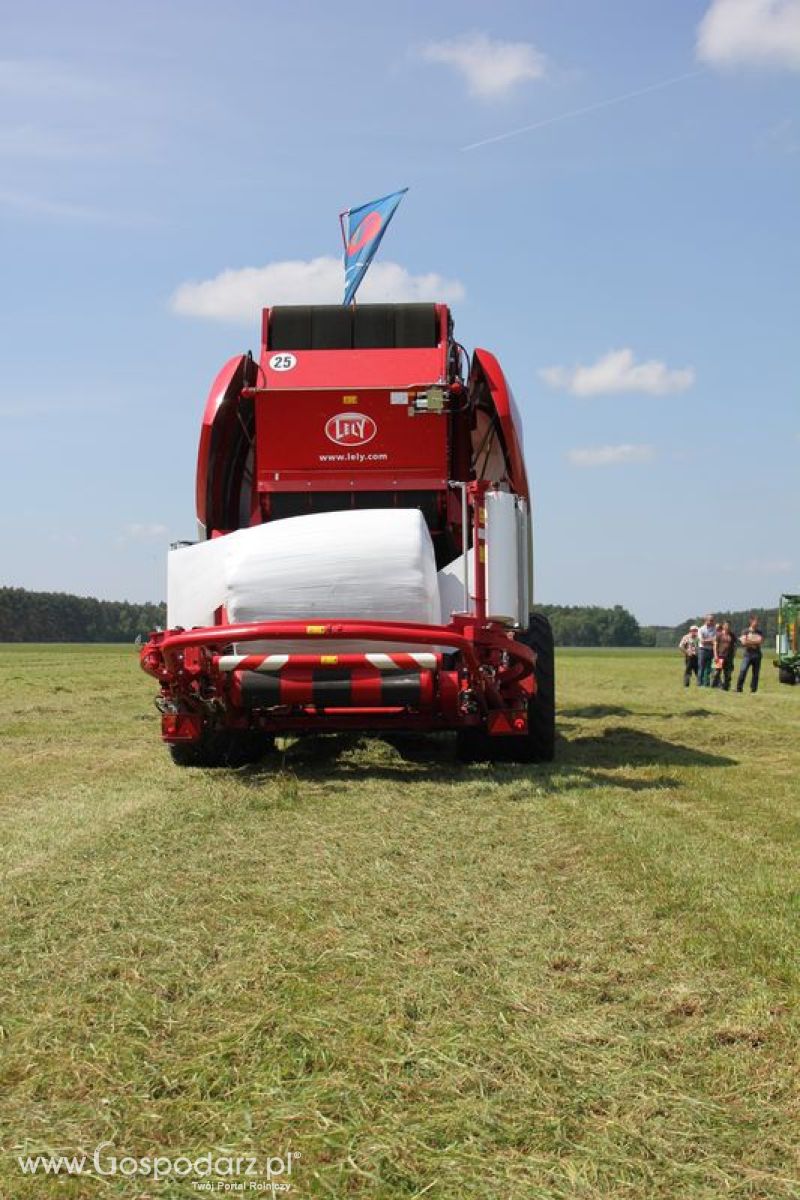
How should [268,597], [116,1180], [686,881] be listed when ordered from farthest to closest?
[268,597] → [686,881] → [116,1180]

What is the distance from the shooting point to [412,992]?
143 inches

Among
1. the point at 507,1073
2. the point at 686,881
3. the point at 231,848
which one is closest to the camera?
the point at 507,1073

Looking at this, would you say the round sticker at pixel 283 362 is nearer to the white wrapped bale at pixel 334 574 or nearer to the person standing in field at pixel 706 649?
the white wrapped bale at pixel 334 574

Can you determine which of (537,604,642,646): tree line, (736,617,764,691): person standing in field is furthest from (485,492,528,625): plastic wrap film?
(537,604,642,646): tree line

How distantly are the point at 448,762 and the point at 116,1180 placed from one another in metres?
7.47

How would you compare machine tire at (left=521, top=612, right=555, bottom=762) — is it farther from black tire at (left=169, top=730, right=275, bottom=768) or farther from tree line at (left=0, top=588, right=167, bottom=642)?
tree line at (left=0, top=588, right=167, bottom=642)

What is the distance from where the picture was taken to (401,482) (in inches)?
380

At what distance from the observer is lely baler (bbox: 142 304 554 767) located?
8.30 m

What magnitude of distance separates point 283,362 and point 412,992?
7217 mm

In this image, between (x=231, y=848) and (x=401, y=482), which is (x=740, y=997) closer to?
(x=231, y=848)

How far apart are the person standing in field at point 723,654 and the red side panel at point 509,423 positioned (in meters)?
15.8

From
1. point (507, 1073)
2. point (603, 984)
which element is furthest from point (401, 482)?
point (507, 1073)

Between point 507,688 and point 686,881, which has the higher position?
point 507,688

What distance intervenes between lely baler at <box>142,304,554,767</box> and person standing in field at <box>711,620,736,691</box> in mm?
14881
